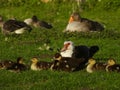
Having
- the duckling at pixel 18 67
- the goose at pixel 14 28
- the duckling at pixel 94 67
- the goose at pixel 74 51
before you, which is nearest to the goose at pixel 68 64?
the duckling at pixel 94 67

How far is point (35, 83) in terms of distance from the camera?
1449 centimetres

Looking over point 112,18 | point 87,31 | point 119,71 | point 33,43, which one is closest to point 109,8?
point 112,18

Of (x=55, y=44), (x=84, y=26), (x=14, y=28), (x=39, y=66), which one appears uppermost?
(x=39, y=66)

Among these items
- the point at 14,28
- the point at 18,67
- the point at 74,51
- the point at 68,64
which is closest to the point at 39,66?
the point at 18,67

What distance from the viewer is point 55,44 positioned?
72.3 ft

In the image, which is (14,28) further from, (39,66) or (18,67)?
(18,67)

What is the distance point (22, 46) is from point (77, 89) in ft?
25.7

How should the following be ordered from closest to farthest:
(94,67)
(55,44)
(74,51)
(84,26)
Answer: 1. (94,67)
2. (74,51)
3. (55,44)
4. (84,26)

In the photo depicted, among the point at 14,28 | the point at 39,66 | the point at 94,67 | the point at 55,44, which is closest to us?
the point at 94,67

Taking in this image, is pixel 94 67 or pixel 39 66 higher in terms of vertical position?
pixel 94 67

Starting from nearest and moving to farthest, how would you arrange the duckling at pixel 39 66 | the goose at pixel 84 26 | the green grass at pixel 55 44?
Answer: the green grass at pixel 55 44 → the duckling at pixel 39 66 → the goose at pixel 84 26

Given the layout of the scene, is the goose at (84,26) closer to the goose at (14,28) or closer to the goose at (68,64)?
the goose at (14,28)

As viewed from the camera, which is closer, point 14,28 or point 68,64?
point 68,64

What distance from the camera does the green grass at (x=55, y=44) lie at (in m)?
14.3
